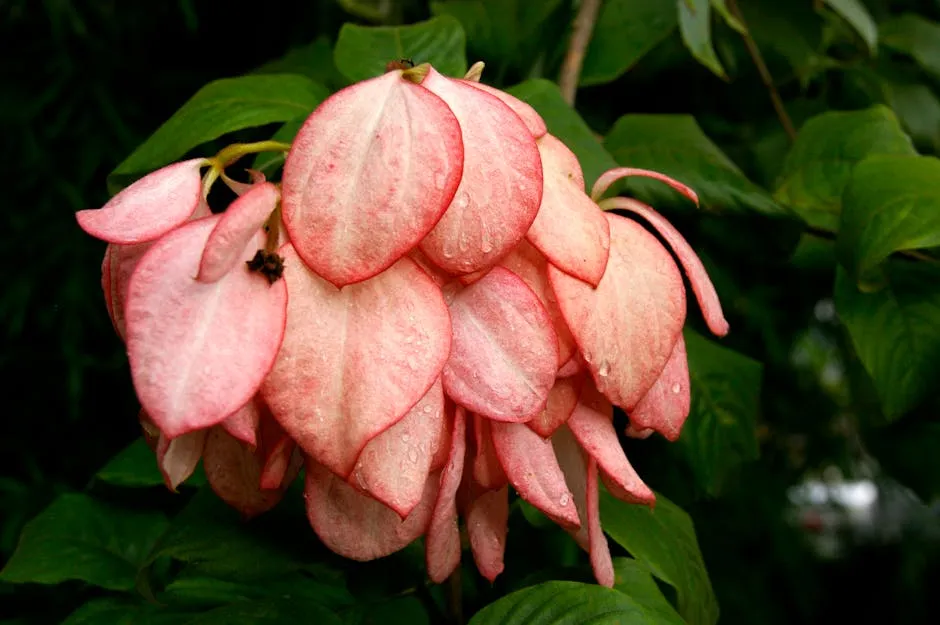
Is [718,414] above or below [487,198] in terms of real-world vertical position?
below

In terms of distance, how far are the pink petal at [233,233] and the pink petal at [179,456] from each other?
0.06 meters

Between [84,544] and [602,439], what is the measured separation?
0.28m

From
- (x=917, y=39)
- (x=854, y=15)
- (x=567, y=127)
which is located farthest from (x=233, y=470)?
(x=917, y=39)

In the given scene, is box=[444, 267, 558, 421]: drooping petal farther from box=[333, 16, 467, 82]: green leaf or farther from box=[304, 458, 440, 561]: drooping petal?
box=[333, 16, 467, 82]: green leaf

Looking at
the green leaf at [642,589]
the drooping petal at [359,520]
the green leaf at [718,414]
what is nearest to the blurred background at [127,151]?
the green leaf at [718,414]

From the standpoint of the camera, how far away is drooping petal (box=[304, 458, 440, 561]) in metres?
0.29

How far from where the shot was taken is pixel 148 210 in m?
0.26

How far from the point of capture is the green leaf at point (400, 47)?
17.7 inches

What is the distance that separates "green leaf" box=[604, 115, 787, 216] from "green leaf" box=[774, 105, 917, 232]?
0.05 meters

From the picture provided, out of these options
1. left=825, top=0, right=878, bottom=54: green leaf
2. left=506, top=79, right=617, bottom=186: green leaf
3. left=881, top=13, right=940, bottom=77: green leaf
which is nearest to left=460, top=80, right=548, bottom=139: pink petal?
left=506, top=79, right=617, bottom=186: green leaf

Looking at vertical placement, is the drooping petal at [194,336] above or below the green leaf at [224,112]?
above

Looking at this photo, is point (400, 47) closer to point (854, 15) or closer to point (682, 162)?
point (682, 162)

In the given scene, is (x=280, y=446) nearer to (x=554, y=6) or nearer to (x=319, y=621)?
(x=319, y=621)

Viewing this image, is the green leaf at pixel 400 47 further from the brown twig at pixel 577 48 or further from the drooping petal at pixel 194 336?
the drooping petal at pixel 194 336
